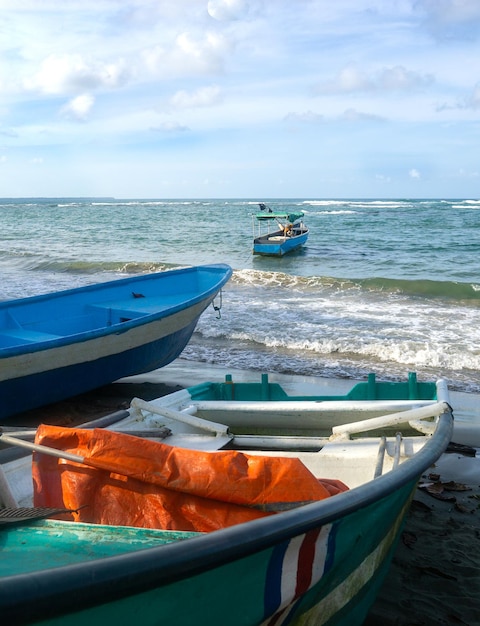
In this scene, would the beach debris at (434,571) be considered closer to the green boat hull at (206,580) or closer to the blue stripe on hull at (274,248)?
the green boat hull at (206,580)

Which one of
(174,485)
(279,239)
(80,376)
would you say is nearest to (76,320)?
(80,376)

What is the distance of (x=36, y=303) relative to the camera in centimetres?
765

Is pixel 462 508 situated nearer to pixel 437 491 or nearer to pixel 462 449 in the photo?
pixel 437 491

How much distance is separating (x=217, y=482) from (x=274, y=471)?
0.72ft

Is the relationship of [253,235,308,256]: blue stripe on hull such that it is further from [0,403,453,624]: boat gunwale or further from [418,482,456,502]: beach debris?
[0,403,453,624]: boat gunwale

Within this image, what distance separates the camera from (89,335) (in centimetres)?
639

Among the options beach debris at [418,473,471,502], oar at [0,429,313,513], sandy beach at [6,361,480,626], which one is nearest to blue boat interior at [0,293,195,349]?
beach debris at [418,473,471,502]

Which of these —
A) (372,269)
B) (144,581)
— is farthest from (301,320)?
(144,581)

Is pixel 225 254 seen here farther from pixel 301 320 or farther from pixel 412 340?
pixel 412 340

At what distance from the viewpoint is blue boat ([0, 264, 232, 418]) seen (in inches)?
242

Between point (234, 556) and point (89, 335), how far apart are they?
501cm

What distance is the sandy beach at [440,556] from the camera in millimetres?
3316

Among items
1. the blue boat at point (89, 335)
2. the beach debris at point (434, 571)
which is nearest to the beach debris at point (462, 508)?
the beach debris at point (434, 571)

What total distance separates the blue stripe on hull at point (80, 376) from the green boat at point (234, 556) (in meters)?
2.48
